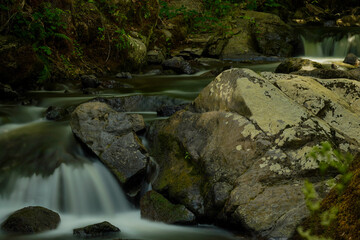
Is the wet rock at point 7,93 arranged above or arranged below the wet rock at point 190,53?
above

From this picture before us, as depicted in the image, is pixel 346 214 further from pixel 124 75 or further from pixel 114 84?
pixel 124 75

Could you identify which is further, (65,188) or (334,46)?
(334,46)

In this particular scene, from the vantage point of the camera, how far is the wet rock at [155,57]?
41.8 ft

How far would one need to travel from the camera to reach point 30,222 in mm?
3730

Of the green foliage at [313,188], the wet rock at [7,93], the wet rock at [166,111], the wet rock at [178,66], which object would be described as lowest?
the wet rock at [178,66]

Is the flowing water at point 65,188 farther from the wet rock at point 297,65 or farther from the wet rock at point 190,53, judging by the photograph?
the wet rock at point 190,53

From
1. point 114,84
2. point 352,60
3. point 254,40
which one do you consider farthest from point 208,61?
point 114,84

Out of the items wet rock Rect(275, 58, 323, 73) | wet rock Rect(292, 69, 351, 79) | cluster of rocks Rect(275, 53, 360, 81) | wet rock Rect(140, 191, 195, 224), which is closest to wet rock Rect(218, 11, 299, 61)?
cluster of rocks Rect(275, 53, 360, 81)

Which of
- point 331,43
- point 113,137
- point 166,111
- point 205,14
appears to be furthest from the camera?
point 205,14

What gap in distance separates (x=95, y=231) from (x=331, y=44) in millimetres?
15696

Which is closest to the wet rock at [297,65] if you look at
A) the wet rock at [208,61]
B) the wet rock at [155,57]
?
the wet rock at [208,61]

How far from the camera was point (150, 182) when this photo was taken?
468 cm

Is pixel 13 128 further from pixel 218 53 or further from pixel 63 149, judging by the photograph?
pixel 218 53

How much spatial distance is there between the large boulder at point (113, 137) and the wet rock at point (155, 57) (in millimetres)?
7575
